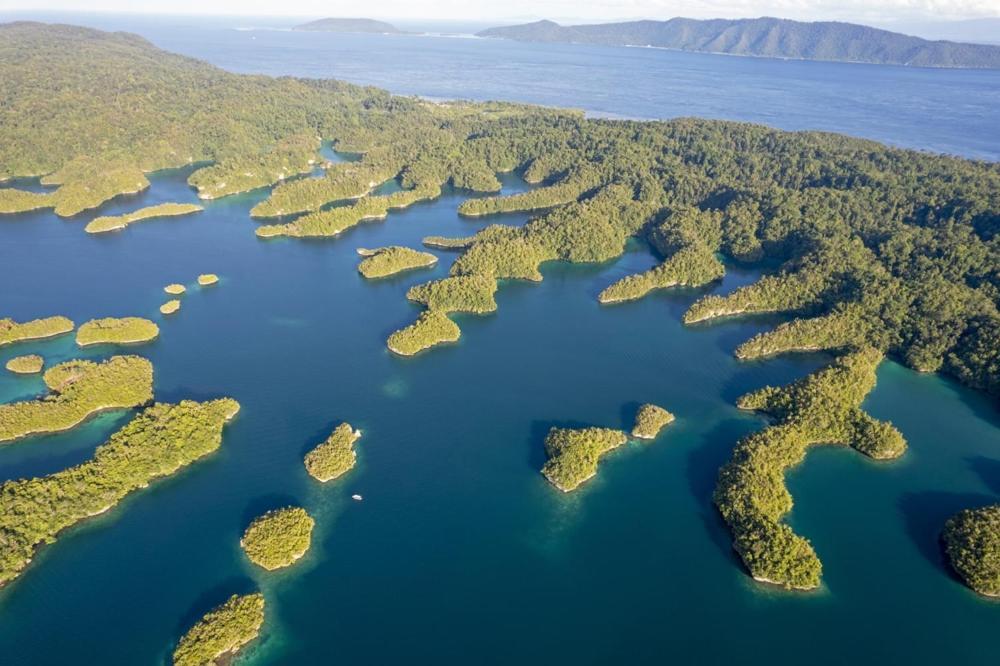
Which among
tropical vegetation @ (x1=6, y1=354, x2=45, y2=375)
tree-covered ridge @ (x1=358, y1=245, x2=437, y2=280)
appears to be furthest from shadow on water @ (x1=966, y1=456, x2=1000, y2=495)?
tropical vegetation @ (x1=6, y1=354, x2=45, y2=375)

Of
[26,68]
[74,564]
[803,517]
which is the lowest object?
[74,564]

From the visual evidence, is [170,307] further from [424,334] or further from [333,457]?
[333,457]

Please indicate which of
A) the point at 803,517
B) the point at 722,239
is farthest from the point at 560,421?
the point at 722,239

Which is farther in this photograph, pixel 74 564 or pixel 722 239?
pixel 722 239

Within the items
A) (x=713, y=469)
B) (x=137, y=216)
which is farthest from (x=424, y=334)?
(x=137, y=216)

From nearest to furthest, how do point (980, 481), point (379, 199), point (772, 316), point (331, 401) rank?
point (980, 481) < point (331, 401) < point (772, 316) < point (379, 199)

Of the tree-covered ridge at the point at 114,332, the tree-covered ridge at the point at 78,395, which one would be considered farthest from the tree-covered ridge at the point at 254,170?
the tree-covered ridge at the point at 78,395

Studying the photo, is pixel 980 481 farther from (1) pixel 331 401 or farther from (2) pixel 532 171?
(2) pixel 532 171
